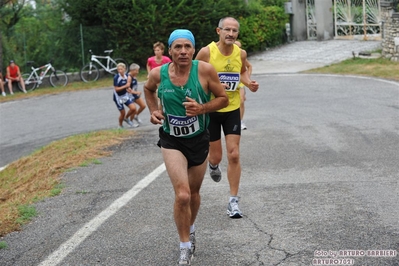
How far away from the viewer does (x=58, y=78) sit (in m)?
28.5

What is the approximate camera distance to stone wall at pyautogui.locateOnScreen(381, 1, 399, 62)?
84.0ft

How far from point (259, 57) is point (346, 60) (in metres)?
4.98

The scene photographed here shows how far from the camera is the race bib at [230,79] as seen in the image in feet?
26.0

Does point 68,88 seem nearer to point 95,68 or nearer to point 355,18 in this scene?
point 95,68

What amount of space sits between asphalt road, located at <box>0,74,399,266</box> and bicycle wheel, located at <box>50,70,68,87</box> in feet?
42.5

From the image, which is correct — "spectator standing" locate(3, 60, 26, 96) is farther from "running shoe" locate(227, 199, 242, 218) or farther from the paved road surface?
"running shoe" locate(227, 199, 242, 218)

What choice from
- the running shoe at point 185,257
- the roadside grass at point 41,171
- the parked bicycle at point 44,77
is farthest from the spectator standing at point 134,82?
the parked bicycle at point 44,77

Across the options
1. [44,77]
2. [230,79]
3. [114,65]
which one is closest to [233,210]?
[230,79]

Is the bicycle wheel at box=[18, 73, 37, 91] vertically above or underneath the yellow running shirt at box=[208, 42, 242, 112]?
underneath

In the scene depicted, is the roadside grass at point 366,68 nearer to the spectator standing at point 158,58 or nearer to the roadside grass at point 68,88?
the roadside grass at point 68,88

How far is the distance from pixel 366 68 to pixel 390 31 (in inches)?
91.0

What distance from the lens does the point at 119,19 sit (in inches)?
1145

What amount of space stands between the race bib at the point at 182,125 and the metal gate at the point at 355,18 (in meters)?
26.9

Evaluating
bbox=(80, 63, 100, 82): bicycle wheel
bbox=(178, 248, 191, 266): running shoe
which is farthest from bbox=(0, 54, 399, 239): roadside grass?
bbox=(80, 63, 100, 82): bicycle wheel
